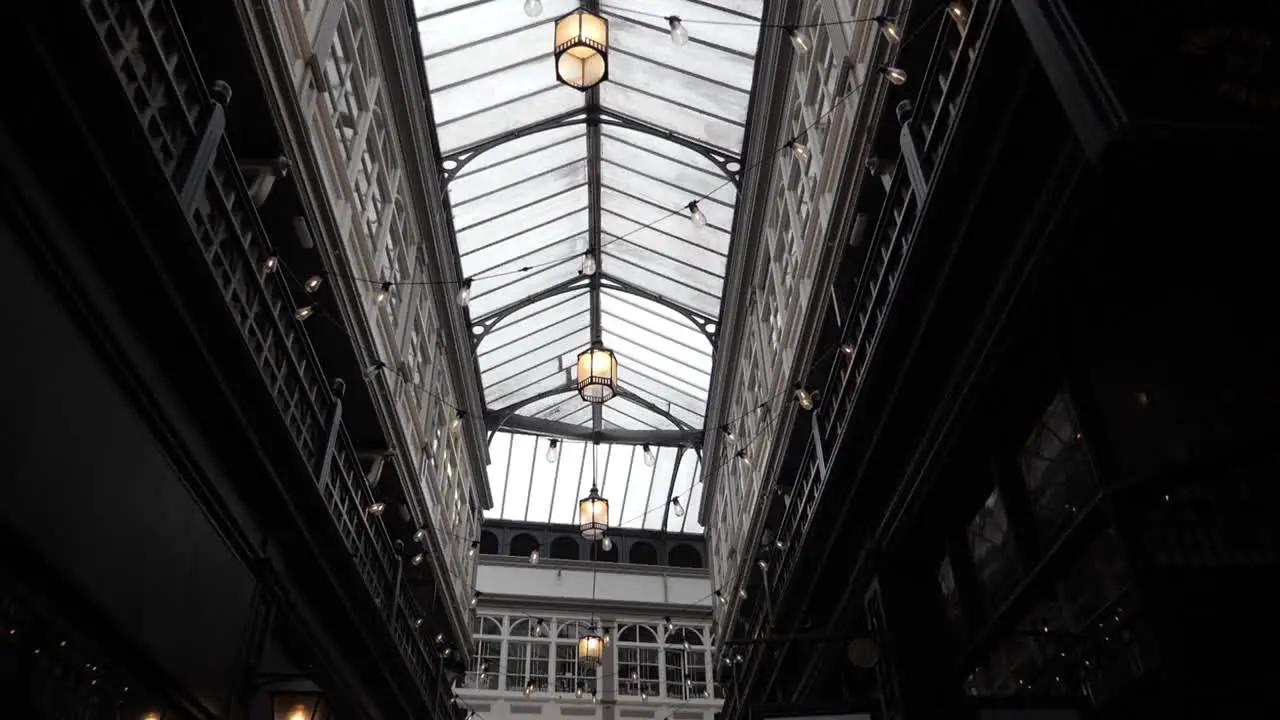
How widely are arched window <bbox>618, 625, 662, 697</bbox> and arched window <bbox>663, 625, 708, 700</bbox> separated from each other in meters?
0.34

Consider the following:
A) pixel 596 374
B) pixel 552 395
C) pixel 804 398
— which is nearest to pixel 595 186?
pixel 596 374

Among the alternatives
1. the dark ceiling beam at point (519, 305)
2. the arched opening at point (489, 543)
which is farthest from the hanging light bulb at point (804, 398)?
the arched opening at point (489, 543)

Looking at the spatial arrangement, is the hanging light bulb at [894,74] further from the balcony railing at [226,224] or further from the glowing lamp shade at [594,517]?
the glowing lamp shade at [594,517]

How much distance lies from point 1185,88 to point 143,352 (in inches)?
266

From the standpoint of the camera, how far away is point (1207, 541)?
5234 millimetres

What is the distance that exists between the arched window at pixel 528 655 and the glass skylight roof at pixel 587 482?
4.24 m

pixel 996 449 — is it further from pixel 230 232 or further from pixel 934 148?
pixel 230 232

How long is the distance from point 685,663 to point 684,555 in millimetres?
4636

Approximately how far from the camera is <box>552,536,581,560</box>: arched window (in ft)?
105

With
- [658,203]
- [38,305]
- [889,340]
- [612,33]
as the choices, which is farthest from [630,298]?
[38,305]

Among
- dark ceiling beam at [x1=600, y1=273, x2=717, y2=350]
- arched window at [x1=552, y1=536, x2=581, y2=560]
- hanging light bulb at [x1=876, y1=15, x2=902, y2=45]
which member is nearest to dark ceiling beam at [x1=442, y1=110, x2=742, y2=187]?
dark ceiling beam at [x1=600, y1=273, x2=717, y2=350]

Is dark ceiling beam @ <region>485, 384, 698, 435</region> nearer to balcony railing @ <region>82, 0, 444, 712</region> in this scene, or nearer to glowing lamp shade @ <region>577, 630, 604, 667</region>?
glowing lamp shade @ <region>577, 630, 604, 667</region>

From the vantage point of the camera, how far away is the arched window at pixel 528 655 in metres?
27.9

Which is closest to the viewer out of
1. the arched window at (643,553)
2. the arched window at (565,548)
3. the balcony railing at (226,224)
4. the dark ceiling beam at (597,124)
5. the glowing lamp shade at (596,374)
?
the balcony railing at (226,224)
